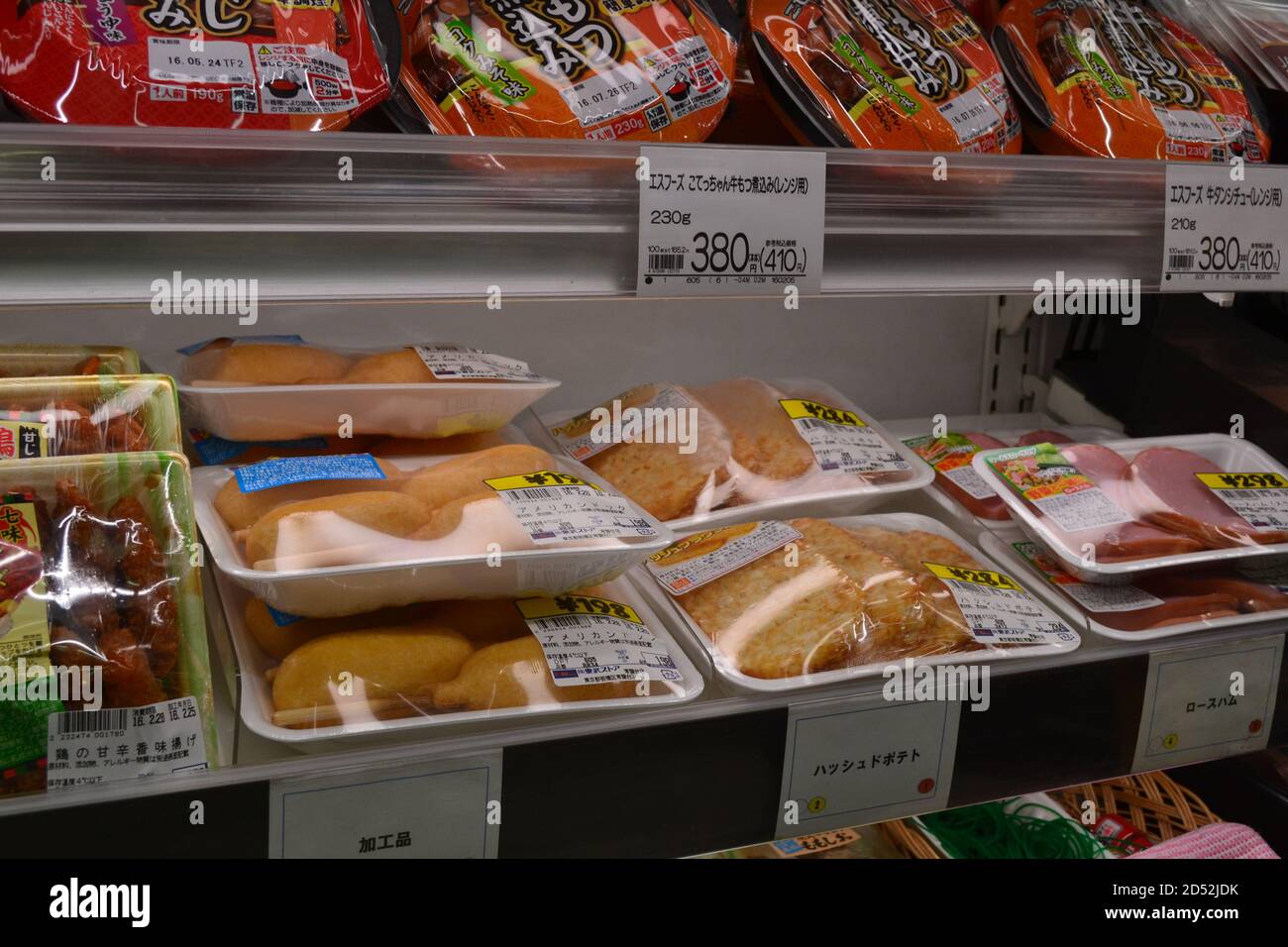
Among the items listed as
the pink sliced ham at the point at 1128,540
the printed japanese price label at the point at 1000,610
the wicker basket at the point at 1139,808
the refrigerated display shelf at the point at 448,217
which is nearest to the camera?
the refrigerated display shelf at the point at 448,217

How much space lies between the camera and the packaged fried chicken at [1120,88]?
1222 millimetres

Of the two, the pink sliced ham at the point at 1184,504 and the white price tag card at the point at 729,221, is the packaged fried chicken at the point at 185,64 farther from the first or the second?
the pink sliced ham at the point at 1184,504

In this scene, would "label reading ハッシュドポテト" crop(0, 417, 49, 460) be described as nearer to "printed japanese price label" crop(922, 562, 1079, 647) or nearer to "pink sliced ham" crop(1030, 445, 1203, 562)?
"printed japanese price label" crop(922, 562, 1079, 647)

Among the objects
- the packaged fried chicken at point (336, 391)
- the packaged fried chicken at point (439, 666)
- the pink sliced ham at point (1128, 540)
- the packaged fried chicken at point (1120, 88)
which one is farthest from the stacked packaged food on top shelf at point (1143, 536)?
the packaged fried chicken at point (336, 391)

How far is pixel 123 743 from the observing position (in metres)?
0.80

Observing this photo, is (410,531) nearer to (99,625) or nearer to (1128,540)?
(99,625)

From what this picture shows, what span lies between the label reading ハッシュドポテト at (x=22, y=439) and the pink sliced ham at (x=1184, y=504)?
3.67 feet

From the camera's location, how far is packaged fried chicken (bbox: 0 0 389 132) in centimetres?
87

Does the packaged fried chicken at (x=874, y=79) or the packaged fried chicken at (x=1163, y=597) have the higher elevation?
the packaged fried chicken at (x=874, y=79)

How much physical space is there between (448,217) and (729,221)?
9.3 inches

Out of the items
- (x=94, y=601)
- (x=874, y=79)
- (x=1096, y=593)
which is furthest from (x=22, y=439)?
(x=1096, y=593)

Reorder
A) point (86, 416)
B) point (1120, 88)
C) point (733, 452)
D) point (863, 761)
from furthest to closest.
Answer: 1. point (733, 452)
2. point (1120, 88)
3. point (863, 761)
4. point (86, 416)
